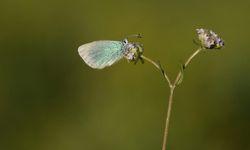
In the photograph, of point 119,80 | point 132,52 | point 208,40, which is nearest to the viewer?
point 132,52

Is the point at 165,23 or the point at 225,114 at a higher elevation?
the point at 165,23

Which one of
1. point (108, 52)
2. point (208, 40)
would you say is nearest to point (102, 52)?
point (108, 52)

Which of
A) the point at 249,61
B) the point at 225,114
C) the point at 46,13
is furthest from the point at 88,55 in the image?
the point at 46,13

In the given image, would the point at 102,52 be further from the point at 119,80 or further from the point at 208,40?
the point at 119,80

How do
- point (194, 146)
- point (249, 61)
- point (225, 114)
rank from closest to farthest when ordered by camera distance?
point (194, 146) < point (225, 114) < point (249, 61)

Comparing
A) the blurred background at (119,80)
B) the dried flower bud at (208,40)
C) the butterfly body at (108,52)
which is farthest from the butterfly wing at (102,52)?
the blurred background at (119,80)

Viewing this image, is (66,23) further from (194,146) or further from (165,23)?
(194,146)

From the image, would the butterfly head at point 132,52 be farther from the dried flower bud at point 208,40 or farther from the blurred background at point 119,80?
the blurred background at point 119,80
